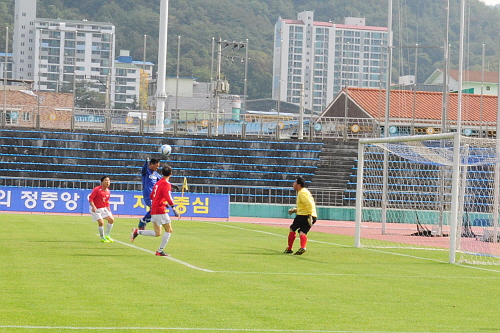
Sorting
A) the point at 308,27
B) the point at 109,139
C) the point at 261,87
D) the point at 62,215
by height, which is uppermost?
the point at 308,27

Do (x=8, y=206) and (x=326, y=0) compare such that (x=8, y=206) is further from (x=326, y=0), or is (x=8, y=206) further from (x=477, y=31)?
(x=326, y=0)

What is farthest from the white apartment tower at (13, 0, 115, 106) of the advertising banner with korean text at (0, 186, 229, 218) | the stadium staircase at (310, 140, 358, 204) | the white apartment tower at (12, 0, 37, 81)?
the advertising banner with korean text at (0, 186, 229, 218)

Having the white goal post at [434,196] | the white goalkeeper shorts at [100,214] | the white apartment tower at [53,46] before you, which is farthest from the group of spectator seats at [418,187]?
the white apartment tower at [53,46]

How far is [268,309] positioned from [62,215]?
25.5 meters

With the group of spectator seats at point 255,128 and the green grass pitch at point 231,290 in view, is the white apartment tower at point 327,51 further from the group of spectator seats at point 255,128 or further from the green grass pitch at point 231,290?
the green grass pitch at point 231,290

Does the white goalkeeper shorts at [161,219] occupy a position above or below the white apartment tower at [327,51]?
below

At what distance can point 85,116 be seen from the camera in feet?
166

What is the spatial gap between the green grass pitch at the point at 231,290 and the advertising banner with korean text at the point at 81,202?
15326 millimetres

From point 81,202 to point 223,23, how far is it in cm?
10251

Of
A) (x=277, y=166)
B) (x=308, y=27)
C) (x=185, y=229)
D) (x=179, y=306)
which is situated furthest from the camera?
(x=308, y=27)

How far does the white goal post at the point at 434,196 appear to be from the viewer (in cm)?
2005

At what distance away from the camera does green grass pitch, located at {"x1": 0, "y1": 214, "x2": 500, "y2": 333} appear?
28.3 feet

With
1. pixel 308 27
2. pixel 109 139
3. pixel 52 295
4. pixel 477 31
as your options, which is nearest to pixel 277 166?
pixel 109 139

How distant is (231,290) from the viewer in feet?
36.9
